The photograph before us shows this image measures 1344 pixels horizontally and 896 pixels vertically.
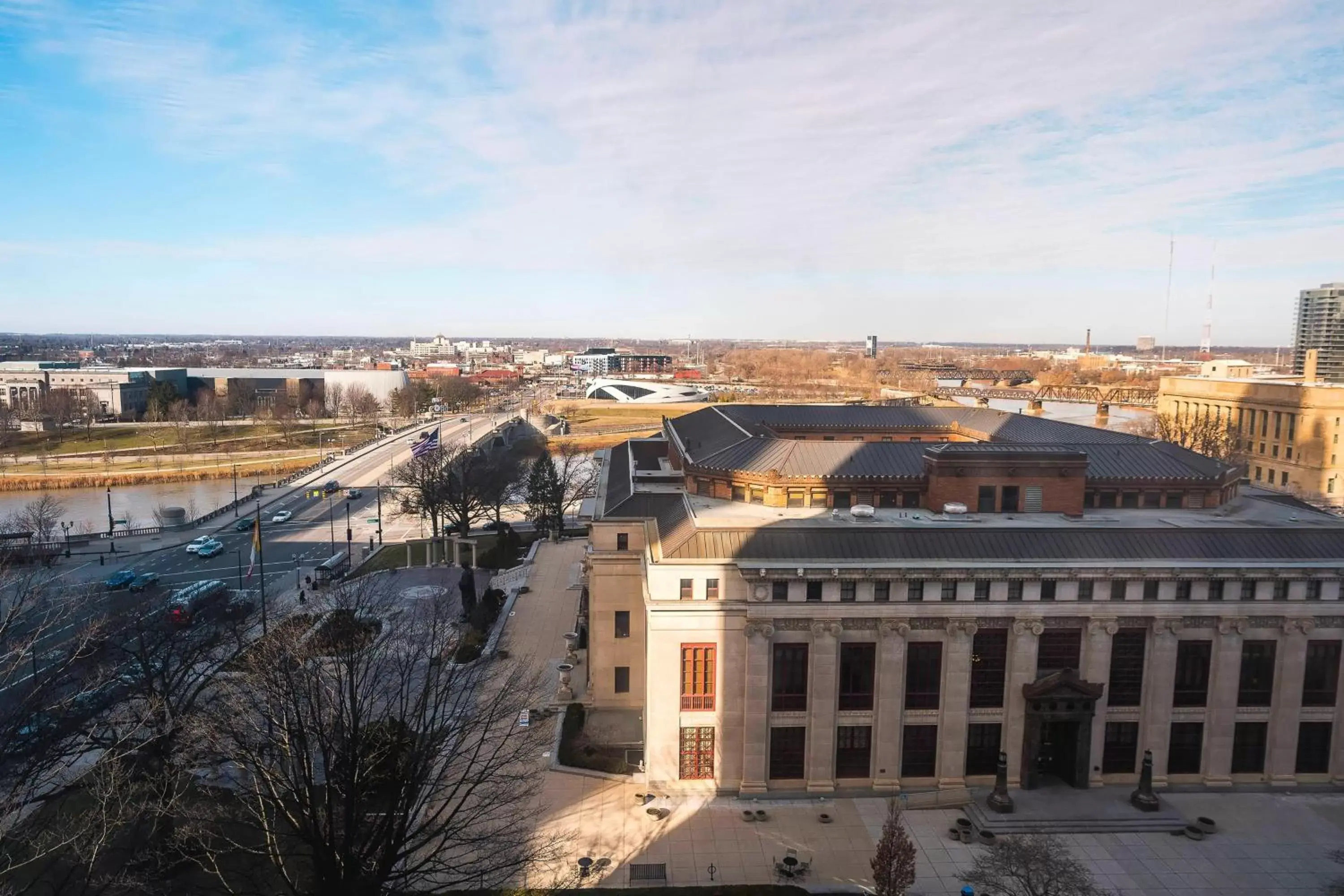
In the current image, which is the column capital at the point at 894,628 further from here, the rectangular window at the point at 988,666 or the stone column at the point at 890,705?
the rectangular window at the point at 988,666

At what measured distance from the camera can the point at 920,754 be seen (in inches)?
1500

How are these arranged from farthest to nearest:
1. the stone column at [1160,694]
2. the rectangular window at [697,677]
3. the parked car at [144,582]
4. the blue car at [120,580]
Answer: the blue car at [120,580], the parked car at [144,582], the stone column at [1160,694], the rectangular window at [697,677]

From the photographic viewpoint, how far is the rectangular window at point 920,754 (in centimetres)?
3797

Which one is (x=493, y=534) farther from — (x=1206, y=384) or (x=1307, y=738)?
(x=1206, y=384)

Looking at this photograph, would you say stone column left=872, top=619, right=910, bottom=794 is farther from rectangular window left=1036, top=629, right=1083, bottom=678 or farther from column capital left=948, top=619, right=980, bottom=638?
rectangular window left=1036, top=629, right=1083, bottom=678

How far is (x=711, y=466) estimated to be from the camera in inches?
1953

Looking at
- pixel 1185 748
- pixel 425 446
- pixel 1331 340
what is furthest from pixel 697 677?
pixel 1331 340

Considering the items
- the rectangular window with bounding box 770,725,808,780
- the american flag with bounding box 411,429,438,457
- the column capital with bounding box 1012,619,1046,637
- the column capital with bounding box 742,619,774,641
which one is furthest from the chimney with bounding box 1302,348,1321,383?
the column capital with bounding box 742,619,774,641

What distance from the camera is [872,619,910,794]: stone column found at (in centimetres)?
3722

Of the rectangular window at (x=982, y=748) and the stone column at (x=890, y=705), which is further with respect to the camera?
the rectangular window at (x=982, y=748)

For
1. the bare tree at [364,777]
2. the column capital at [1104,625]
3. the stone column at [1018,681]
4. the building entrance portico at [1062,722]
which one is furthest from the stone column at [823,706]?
the bare tree at [364,777]

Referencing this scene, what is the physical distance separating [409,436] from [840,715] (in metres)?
117

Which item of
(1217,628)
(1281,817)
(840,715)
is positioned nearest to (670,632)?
(840,715)

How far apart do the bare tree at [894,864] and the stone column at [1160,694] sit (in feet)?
55.6
